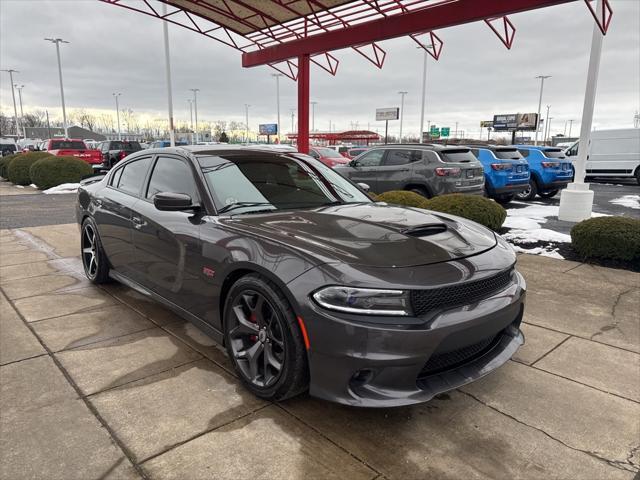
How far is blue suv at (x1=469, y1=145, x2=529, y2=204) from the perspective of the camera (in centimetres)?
1112

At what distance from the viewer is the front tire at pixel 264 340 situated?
2459 millimetres

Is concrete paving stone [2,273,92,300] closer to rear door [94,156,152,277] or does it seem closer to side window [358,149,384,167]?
rear door [94,156,152,277]

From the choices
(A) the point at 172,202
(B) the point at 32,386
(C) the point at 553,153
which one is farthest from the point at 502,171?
(B) the point at 32,386

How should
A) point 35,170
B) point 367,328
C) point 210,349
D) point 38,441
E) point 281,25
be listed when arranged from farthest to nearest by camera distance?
point 35,170 < point 281,25 < point 210,349 < point 38,441 < point 367,328

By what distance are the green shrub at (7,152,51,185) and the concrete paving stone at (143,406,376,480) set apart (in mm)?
18896

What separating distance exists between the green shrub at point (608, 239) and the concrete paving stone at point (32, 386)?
20.0 ft

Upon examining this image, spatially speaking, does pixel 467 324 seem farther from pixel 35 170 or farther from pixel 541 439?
pixel 35 170

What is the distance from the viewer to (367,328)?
221cm

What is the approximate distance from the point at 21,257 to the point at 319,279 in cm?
587

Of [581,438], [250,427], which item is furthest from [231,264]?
[581,438]

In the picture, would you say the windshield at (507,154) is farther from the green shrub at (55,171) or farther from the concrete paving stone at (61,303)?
the green shrub at (55,171)

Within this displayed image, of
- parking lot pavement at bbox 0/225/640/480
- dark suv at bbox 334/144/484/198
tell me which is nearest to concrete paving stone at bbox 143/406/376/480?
parking lot pavement at bbox 0/225/640/480

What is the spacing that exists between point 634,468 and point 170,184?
3594mm

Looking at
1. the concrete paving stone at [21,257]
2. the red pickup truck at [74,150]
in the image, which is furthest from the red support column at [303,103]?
the red pickup truck at [74,150]
